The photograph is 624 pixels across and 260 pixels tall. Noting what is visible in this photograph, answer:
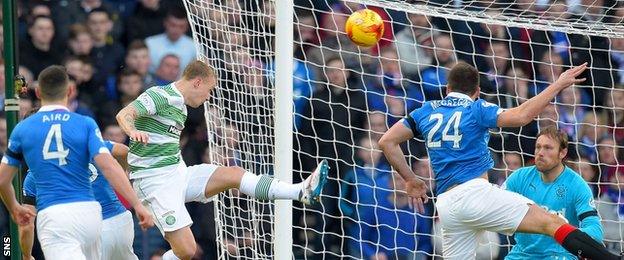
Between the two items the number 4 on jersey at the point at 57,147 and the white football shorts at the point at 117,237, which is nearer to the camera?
the number 4 on jersey at the point at 57,147

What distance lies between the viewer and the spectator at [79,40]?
13.1 meters

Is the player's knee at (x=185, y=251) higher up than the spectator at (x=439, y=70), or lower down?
lower down

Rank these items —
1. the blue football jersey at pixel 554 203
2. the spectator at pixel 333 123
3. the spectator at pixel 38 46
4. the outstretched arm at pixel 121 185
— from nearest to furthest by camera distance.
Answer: the outstretched arm at pixel 121 185, the blue football jersey at pixel 554 203, the spectator at pixel 333 123, the spectator at pixel 38 46

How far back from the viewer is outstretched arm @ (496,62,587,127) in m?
9.44

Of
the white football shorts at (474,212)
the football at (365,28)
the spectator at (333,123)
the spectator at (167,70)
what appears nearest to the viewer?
the white football shorts at (474,212)

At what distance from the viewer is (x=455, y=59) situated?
13070mm

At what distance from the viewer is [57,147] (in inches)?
358

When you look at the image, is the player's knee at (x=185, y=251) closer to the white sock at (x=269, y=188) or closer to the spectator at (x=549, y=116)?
the white sock at (x=269, y=188)

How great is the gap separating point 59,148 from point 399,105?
4.58 metres

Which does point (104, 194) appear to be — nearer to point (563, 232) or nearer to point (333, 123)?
point (333, 123)

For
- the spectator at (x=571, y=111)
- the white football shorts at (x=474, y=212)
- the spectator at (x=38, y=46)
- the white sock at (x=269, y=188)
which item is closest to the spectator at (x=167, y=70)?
the spectator at (x=38, y=46)

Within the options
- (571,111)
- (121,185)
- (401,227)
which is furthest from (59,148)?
(571,111)

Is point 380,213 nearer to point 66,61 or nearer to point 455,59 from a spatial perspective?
point 455,59

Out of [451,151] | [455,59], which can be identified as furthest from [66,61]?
[451,151]
